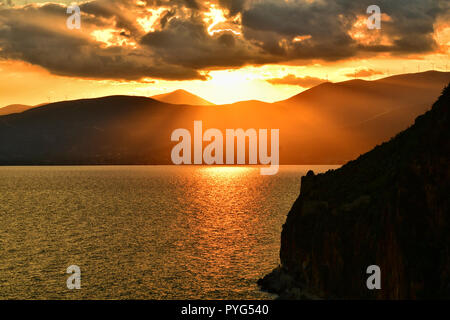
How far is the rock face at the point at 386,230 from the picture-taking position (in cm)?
3384

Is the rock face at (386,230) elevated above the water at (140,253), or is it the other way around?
the rock face at (386,230)

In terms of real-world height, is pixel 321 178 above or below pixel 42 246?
above

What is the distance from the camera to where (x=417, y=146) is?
126 feet

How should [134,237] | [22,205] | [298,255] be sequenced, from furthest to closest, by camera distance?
[22,205] < [134,237] < [298,255]

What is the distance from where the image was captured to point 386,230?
117ft

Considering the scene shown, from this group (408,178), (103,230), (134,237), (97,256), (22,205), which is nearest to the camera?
(408,178)

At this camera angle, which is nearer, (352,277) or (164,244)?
(352,277)

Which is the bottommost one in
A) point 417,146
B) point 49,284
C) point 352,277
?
point 49,284

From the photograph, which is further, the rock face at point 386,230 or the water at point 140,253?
the water at point 140,253

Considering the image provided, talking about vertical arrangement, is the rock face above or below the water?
above

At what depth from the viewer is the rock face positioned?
33.8 meters

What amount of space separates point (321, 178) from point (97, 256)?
33.5 metres
